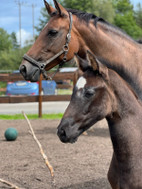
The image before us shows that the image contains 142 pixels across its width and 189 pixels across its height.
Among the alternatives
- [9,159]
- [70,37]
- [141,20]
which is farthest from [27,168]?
[141,20]

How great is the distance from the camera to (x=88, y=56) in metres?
2.71

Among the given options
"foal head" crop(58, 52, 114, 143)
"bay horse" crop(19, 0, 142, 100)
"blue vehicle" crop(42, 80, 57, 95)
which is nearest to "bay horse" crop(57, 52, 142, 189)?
"foal head" crop(58, 52, 114, 143)

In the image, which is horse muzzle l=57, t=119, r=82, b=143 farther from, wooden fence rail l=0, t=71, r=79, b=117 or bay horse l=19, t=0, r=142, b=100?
wooden fence rail l=0, t=71, r=79, b=117

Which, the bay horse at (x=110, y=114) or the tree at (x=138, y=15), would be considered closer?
the bay horse at (x=110, y=114)

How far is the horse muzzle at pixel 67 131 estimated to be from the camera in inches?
102

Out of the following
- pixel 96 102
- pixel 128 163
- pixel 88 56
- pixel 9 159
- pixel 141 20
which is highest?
pixel 88 56

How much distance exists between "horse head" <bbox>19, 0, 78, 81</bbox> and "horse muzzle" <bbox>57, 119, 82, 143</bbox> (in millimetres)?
1482

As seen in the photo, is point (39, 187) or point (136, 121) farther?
point (39, 187)

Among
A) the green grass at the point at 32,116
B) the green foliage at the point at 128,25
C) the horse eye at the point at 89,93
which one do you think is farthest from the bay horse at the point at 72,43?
the green foliage at the point at 128,25

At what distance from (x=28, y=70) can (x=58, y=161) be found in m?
2.43

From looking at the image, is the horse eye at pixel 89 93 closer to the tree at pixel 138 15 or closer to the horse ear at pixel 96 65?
the horse ear at pixel 96 65

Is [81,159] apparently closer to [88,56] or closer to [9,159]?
[9,159]

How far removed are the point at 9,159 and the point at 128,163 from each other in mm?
3892

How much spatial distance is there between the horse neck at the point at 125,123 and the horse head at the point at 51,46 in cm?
138
